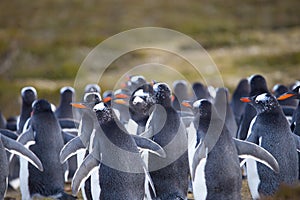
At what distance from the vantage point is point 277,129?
7.70 meters

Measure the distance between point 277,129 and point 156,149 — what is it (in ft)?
5.85

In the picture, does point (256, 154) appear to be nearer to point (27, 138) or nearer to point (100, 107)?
point (100, 107)

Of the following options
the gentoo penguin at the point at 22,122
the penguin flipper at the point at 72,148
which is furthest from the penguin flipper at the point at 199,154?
the gentoo penguin at the point at 22,122

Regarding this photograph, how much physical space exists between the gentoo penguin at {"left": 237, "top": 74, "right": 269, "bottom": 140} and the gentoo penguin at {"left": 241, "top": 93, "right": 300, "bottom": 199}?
2.33 meters

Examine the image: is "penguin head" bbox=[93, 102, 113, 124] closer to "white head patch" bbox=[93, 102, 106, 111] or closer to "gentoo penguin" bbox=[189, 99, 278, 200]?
"white head patch" bbox=[93, 102, 106, 111]

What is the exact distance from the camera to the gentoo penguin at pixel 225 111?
11.6 meters

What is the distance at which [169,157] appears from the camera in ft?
25.5

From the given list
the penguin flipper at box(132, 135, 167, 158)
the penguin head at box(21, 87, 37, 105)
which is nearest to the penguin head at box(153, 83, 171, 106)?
the penguin flipper at box(132, 135, 167, 158)

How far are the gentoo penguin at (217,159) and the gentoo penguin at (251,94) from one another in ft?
10.0

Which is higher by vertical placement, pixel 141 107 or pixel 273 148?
pixel 141 107

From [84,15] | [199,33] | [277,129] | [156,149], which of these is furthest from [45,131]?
[84,15]

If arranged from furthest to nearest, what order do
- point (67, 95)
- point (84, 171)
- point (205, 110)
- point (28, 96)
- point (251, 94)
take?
point (67, 95) < point (28, 96) < point (251, 94) < point (205, 110) < point (84, 171)

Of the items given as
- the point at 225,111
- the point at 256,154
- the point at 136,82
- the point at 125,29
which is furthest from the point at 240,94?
the point at 125,29

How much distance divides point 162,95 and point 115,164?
1.63m
